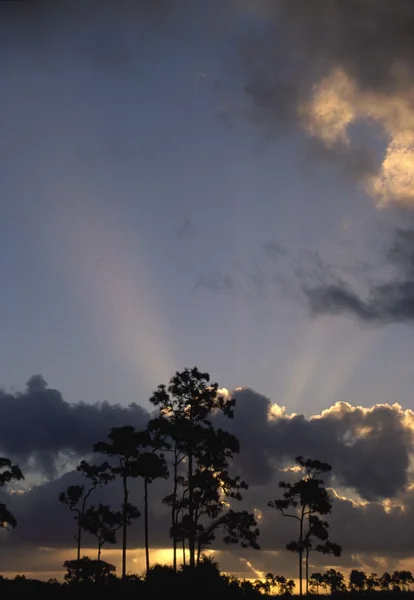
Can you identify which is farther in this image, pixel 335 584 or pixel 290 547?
pixel 335 584

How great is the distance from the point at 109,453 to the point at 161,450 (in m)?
5.85

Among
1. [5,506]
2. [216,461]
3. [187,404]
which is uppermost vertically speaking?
[187,404]

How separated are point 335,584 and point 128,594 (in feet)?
364

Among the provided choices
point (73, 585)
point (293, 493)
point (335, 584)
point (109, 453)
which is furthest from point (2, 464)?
point (335, 584)

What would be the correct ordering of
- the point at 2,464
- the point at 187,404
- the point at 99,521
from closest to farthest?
1. the point at 2,464
2. the point at 187,404
3. the point at 99,521

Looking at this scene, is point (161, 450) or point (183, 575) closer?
point (183, 575)

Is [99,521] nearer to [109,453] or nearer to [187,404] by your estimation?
[109,453]

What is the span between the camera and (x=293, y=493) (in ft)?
236

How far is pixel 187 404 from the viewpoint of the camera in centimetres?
6475

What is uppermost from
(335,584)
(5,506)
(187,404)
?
(187,404)

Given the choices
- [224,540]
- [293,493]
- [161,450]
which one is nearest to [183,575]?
[224,540]

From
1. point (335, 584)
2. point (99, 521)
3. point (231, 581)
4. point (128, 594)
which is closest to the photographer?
point (128, 594)

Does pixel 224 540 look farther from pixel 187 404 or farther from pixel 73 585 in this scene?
pixel 73 585

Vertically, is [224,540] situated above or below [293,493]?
below
